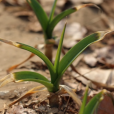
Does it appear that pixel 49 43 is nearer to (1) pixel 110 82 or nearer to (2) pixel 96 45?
(1) pixel 110 82

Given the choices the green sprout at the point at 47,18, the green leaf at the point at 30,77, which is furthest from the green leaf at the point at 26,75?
the green sprout at the point at 47,18

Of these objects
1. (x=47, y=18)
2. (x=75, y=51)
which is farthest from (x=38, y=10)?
(x=75, y=51)

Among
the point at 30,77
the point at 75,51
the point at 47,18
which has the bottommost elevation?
the point at 30,77

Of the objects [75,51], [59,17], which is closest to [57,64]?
[75,51]

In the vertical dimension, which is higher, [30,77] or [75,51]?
[75,51]

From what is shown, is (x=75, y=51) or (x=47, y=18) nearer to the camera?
(x=75, y=51)

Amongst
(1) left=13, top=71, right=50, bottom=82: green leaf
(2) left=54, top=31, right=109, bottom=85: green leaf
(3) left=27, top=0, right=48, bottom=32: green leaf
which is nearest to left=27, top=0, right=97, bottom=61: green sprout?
(3) left=27, top=0, right=48, bottom=32: green leaf

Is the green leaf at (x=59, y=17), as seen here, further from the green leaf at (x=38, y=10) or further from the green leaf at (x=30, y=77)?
the green leaf at (x=30, y=77)

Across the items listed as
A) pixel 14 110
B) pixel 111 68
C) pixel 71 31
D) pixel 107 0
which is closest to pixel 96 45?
pixel 71 31

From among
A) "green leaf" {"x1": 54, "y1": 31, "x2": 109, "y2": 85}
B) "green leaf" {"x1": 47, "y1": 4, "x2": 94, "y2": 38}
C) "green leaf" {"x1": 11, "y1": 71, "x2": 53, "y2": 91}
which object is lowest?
"green leaf" {"x1": 11, "y1": 71, "x2": 53, "y2": 91}

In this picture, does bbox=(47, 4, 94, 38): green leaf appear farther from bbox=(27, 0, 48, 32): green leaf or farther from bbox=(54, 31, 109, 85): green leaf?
bbox=(54, 31, 109, 85): green leaf

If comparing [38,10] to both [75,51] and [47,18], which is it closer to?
[47,18]
